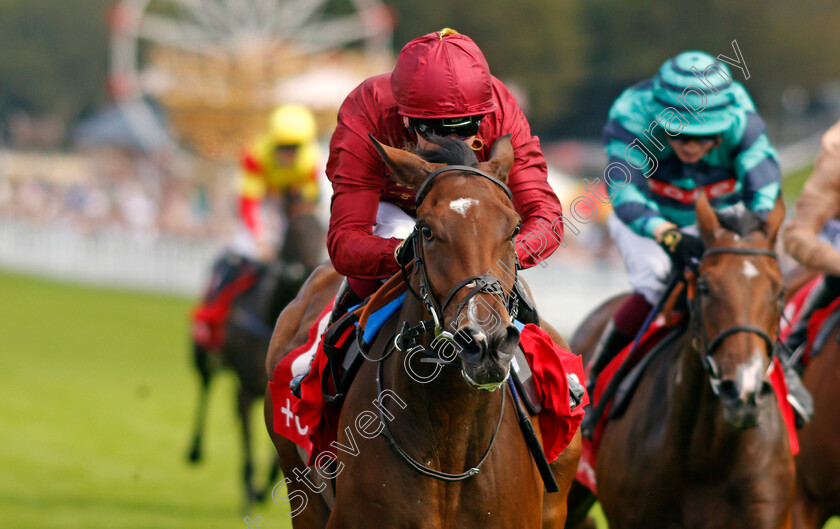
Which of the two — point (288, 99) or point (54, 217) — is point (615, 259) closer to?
point (288, 99)

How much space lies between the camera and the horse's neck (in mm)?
3439

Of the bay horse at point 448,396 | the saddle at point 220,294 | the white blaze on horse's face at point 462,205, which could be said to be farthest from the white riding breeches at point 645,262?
the saddle at point 220,294

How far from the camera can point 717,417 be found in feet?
15.2

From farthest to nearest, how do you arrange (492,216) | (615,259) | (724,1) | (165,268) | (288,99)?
(724,1)
(288,99)
(165,268)
(615,259)
(492,216)

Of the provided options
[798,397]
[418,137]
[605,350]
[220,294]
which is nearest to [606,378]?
[605,350]

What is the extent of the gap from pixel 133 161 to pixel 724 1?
1031 inches

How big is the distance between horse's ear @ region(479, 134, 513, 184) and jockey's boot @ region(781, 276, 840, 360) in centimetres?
283

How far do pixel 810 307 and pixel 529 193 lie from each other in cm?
259

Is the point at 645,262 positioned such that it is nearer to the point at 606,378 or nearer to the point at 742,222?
the point at 606,378

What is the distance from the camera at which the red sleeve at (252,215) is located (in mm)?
9445

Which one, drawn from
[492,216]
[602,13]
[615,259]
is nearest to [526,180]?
[492,216]

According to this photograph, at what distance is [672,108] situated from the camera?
5.28m

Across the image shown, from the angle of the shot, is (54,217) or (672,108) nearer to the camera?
(672,108)

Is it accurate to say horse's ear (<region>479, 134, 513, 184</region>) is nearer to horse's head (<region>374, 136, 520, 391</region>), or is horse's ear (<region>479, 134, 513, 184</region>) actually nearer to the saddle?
horse's head (<region>374, 136, 520, 391</region>)
